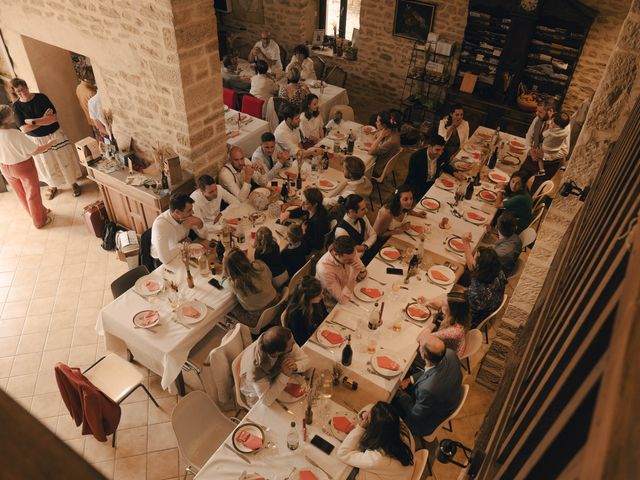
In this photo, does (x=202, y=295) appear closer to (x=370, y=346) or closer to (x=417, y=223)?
(x=370, y=346)

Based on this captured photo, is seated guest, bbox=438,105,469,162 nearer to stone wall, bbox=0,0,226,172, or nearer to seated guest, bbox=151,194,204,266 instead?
stone wall, bbox=0,0,226,172

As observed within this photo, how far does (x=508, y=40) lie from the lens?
8.71 m

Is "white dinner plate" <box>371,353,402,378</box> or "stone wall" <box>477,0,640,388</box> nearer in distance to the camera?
"stone wall" <box>477,0,640,388</box>

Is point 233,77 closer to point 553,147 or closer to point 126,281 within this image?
point 126,281

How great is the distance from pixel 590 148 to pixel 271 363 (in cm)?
309

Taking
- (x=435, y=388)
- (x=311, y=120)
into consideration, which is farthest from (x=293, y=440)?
(x=311, y=120)

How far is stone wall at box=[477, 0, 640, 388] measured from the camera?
11.9 feet

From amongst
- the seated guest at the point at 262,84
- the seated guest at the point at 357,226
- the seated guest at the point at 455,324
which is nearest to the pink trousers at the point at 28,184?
the seated guest at the point at 262,84

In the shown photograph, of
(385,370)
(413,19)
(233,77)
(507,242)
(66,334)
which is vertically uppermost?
(413,19)

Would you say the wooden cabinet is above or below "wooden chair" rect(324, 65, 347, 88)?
below

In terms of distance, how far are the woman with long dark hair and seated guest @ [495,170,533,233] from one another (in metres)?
1.27

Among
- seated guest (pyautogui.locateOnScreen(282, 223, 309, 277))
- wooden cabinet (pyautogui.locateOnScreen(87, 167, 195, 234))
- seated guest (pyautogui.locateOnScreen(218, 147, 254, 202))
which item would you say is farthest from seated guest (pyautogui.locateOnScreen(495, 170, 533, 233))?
wooden cabinet (pyautogui.locateOnScreen(87, 167, 195, 234))

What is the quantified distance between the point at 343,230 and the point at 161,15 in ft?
9.52

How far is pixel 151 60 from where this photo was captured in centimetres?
551
